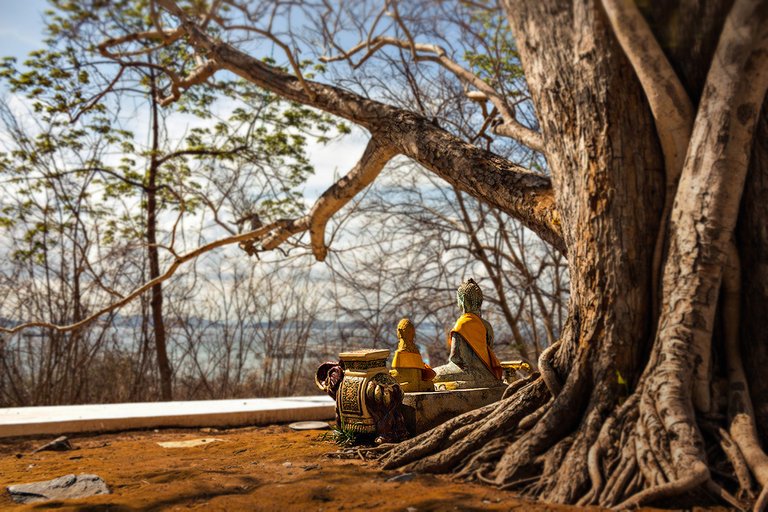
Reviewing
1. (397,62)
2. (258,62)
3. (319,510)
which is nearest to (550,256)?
(397,62)

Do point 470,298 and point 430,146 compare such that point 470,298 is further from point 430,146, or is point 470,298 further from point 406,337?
point 430,146

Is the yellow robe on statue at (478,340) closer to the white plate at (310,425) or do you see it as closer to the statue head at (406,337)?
the statue head at (406,337)

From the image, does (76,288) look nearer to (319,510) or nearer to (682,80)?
(319,510)

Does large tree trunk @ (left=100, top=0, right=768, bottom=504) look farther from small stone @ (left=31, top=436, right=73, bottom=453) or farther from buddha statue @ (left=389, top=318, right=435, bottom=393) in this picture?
small stone @ (left=31, top=436, right=73, bottom=453)

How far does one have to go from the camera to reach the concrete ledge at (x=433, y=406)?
430 centimetres

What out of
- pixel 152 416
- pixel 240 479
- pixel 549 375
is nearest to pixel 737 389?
pixel 549 375

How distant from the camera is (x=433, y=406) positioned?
14.2ft

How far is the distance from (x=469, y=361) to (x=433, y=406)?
1.78ft

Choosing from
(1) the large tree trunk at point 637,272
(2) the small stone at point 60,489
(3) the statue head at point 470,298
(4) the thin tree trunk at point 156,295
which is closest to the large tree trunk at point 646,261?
(1) the large tree trunk at point 637,272

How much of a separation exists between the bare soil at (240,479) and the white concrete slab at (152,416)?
226 mm

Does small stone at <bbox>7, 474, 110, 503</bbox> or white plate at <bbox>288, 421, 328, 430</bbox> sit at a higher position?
white plate at <bbox>288, 421, 328, 430</bbox>

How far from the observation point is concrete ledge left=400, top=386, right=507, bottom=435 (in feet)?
14.1

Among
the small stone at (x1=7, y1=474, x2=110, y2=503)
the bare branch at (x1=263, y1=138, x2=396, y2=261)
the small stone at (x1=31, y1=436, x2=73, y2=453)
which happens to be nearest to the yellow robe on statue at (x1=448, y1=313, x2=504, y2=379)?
the bare branch at (x1=263, y1=138, x2=396, y2=261)

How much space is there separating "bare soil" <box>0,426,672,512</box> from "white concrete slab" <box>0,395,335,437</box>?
0.23m
